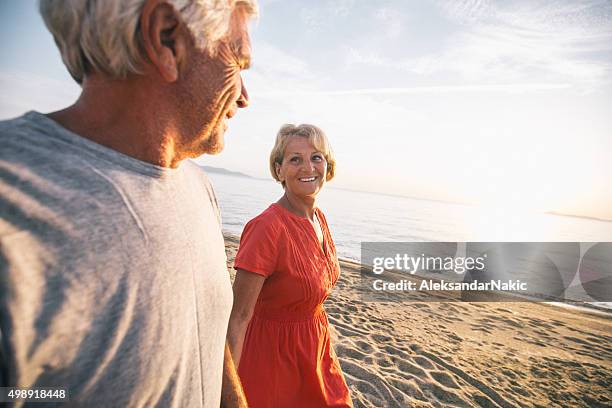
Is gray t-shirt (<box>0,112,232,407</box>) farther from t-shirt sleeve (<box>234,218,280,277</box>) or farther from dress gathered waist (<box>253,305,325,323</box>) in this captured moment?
dress gathered waist (<box>253,305,325,323</box>)

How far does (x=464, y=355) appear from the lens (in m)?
5.77

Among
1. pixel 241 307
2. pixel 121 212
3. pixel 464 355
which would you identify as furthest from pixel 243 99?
pixel 464 355

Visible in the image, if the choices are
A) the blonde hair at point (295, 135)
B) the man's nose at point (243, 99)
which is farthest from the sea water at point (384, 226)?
the man's nose at point (243, 99)

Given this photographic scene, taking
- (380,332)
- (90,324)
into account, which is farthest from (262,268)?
(380,332)

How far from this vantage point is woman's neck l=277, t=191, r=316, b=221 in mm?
2424

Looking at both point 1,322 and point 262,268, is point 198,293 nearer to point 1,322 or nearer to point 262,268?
point 1,322

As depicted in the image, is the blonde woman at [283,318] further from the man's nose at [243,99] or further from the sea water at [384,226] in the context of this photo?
the sea water at [384,226]

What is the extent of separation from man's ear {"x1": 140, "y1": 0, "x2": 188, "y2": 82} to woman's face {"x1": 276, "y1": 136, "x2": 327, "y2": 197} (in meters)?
1.67

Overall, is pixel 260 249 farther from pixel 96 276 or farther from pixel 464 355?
pixel 464 355

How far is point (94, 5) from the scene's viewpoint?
2.64 feet

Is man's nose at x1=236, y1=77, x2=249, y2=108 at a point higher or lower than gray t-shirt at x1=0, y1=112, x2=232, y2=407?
higher

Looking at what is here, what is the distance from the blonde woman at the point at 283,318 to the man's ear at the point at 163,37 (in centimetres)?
124

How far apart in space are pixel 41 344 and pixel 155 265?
28 cm

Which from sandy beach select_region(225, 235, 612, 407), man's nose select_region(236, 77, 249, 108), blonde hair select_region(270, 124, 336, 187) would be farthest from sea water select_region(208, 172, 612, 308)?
man's nose select_region(236, 77, 249, 108)
